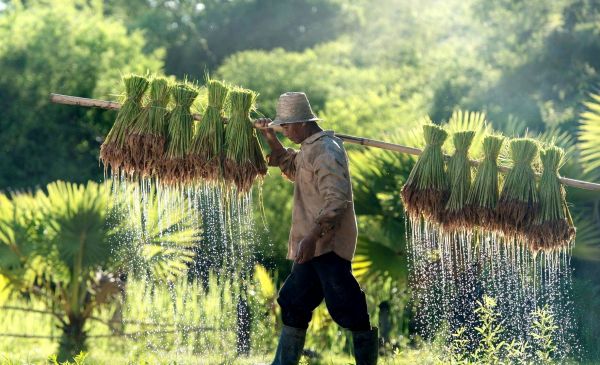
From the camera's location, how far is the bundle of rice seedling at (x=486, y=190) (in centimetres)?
818

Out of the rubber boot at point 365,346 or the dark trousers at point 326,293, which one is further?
the rubber boot at point 365,346

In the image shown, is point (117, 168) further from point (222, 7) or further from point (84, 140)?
point (222, 7)

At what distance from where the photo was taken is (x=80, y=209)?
503 inches

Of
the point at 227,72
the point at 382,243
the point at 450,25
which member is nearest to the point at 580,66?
the point at 227,72

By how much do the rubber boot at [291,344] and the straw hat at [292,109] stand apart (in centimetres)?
125

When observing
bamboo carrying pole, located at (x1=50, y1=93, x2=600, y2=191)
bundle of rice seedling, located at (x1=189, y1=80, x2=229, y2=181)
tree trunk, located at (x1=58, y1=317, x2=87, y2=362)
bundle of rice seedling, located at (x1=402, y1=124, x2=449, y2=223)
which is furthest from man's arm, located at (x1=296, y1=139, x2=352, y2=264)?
tree trunk, located at (x1=58, y1=317, x2=87, y2=362)

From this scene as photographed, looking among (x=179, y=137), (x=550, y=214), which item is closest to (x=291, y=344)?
(x=179, y=137)

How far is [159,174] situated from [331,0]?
1683 inches

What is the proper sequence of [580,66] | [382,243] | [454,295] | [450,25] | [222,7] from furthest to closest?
[450,25], [222,7], [580,66], [382,243], [454,295]

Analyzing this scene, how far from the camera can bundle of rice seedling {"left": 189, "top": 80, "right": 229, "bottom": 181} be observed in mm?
7949

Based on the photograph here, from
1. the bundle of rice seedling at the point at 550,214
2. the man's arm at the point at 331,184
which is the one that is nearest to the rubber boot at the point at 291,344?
the man's arm at the point at 331,184

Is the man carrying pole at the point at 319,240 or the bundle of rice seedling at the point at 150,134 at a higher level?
the bundle of rice seedling at the point at 150,134

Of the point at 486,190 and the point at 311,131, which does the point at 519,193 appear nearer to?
the point at 486,190

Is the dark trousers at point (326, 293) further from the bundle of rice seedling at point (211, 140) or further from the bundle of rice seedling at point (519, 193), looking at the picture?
the bundle of rice seedling at point (519, 193)
